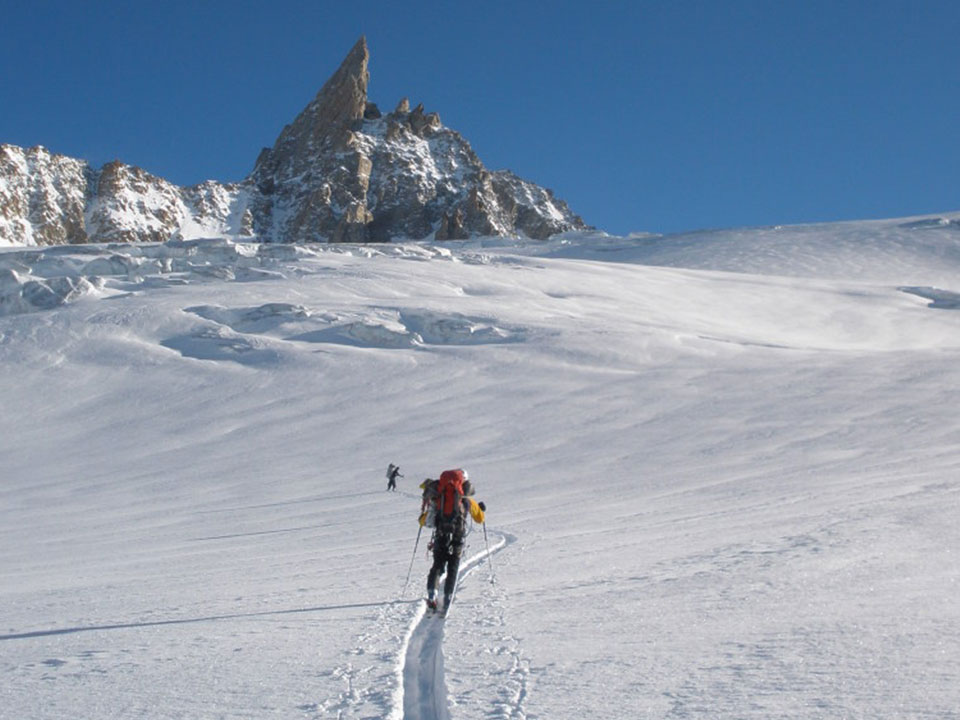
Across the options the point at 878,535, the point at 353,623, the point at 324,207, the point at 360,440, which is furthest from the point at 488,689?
the point at 324,207

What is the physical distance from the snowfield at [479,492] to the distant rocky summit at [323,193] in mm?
102170

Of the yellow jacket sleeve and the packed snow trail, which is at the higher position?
the yellow jacket sleeve

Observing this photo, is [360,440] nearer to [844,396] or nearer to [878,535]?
[844,396]

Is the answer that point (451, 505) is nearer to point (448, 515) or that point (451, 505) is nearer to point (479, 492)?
point (448, 515)

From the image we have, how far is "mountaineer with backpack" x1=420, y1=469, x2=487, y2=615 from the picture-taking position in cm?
829

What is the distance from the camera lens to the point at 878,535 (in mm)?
9477

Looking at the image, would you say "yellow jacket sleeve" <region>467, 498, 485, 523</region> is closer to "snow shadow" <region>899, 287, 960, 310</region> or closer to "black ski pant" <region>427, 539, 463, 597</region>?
"black ski pant" <region>427, 539, 463, 597</region>

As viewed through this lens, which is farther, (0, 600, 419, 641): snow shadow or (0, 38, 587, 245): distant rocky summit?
(0, 38, 587, 245): distant rocky summit

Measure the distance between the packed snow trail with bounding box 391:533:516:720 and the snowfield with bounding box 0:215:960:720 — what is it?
0.03 meters

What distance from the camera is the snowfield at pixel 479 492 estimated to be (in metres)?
5.57

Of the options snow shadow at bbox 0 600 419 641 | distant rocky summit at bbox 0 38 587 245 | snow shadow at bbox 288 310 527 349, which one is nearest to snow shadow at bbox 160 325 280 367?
snow shadow at bbox 288 310 527 349

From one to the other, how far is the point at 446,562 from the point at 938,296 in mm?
51043

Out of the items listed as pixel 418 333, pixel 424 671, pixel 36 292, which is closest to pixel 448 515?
pixel 424 671

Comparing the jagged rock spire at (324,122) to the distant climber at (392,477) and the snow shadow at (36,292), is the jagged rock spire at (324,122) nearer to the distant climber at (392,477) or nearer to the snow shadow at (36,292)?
the snow shadow at (36,292)
